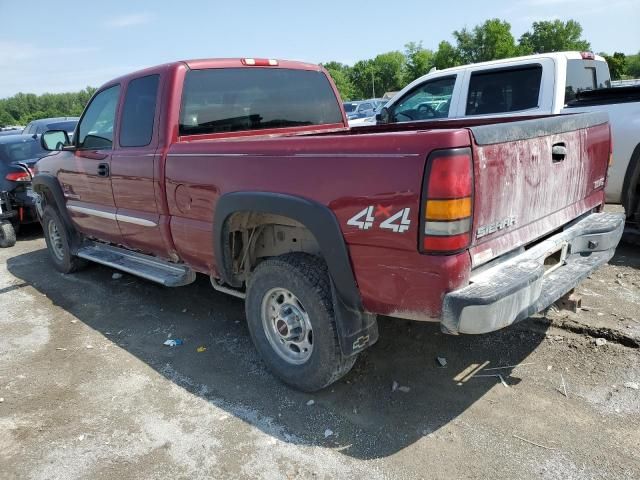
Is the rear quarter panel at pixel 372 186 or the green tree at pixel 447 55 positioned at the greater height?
the green tree at pixel 447 55

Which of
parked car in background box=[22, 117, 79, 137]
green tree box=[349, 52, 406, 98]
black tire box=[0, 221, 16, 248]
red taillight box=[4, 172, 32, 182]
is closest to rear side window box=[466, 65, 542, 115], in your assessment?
red taillight box=[4, 172, 32, 182]

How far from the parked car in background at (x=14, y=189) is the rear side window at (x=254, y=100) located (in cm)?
492

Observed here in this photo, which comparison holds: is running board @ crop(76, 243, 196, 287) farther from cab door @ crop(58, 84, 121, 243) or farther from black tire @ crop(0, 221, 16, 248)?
black tire @ crop(0, 221, 16, 248)

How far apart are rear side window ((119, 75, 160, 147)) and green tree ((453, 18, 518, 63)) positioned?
64.4 meters

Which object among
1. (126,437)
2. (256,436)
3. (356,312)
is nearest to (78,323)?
(126,437)

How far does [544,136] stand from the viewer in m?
2.78

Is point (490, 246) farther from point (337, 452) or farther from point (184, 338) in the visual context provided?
point (184, 338)

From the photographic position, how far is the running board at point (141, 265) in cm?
404

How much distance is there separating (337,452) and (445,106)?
16.6 feet

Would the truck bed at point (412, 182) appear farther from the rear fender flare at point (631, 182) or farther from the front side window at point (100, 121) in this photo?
the rear fender flare at point (631, 182)

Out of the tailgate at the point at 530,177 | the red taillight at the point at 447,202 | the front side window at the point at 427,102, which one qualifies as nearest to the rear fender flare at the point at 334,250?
the red taillight at the point at 447,202

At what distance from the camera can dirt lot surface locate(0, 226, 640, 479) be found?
259cm

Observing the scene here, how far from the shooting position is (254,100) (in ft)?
13.7

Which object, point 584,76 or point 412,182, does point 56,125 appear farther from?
point 412,182
